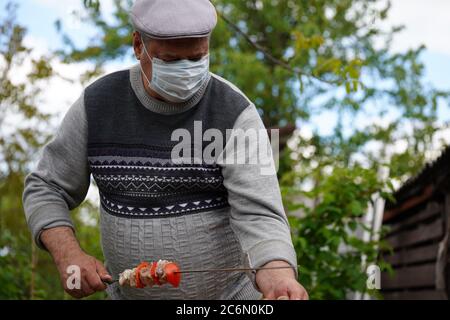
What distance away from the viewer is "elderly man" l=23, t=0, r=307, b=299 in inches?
111

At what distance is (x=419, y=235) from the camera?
360 inches

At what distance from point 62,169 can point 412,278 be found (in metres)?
6.85

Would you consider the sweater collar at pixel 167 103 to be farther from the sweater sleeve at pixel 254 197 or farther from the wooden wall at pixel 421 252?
the wooden wall at pixel 421 252

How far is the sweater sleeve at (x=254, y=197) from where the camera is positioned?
2637 millimetres

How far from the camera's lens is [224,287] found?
306 cm

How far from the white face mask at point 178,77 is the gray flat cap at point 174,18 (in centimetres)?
11

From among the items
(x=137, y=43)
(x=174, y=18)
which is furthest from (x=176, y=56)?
(x=137, y=43)

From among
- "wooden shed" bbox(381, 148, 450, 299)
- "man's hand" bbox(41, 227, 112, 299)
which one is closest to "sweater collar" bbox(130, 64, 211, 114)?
"man's hand" bbox(41, 227, 112, 299)

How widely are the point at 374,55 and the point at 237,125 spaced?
889 inches

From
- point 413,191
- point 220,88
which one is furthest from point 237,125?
point 413,191

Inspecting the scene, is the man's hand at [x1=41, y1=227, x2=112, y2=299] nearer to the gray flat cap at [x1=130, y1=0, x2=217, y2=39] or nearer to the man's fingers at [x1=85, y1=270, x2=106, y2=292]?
the man's fingers at [x1=85, y1=270, x2=106, y2=292]

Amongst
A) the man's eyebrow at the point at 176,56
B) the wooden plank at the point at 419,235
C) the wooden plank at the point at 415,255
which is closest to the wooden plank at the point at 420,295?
the wooden plank at the point at 415,255

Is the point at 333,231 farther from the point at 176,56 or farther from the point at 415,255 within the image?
the point at 415,255
